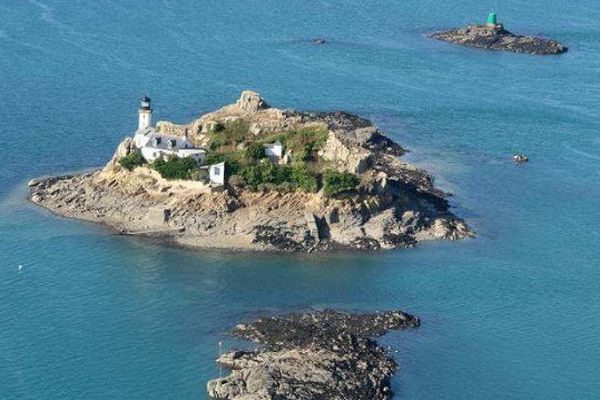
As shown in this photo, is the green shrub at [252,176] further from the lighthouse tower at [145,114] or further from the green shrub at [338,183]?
the lighthouse tower at [145,114]

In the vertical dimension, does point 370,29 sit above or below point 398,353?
above

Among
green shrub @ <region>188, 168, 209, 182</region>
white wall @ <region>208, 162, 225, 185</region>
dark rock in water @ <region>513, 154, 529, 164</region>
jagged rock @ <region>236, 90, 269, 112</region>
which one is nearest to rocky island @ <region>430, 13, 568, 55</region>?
dark rock in water @ <region>513, 154, 529, 164</region>

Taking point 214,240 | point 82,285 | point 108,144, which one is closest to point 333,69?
point 108,144

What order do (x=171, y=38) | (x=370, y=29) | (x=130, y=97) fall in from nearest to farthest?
1. (x=130, y=97)
2. (x=171, y=38)
3. (x=370, y=29)

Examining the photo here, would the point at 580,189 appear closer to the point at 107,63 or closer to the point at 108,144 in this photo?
the point at 108,144

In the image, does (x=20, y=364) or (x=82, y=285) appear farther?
(x=82, y=285)

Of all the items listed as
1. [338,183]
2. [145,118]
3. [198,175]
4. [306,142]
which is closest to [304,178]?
[338,183]
